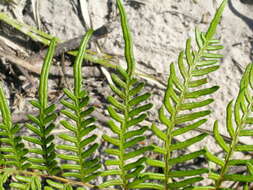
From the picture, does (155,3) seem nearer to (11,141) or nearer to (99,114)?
(99,114)

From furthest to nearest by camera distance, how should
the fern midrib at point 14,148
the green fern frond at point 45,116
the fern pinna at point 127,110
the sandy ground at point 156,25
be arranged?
1. the sandy ground at point 156,25
2. the fern midrib at point 14,148
3. the green fern frond at point 45,116
4. the fern pinna at point 127,110

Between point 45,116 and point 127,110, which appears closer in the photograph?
point 127,110

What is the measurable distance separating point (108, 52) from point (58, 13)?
0.39 meters

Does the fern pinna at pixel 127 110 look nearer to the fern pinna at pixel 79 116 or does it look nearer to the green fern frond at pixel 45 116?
Answer: the fern pinna at pixel 79 116

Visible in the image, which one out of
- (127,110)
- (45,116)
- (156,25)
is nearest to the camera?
(127,110)

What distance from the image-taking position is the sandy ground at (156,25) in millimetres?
2504

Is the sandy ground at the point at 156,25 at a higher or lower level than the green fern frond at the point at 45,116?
higher

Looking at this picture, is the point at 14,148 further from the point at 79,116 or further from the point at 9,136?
the point at 79,116

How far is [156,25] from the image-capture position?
251 centimetres

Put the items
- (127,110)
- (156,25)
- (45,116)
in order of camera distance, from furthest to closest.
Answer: (156,25)
(45,116)
(127,110)

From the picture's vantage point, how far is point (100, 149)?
2.52 meters

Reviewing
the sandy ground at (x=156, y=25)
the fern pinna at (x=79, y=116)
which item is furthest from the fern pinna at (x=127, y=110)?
the sandy ground at (x=156, y=25)

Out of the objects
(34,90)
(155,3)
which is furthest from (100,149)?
(155,3)

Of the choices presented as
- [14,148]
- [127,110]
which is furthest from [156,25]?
[14,148]
